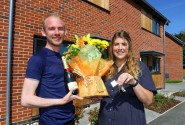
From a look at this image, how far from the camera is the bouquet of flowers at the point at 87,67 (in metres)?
2.45

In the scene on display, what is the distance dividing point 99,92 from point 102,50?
0.51 m

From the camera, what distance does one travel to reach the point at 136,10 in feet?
52.5

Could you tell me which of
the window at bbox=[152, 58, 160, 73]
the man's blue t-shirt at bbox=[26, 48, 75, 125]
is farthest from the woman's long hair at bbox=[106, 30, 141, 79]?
the window at bbox=[152, 58, 160, 73]

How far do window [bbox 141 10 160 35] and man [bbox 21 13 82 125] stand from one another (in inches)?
598

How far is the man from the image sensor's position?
7.88ft

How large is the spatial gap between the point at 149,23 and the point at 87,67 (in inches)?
669

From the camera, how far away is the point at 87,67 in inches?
98.5

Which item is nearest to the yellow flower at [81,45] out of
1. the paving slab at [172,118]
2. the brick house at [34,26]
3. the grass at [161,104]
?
the brick house at [34,26]

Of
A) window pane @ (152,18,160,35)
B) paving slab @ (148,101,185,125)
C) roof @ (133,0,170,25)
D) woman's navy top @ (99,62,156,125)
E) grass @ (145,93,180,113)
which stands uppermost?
roof @ (133,0,170,25)

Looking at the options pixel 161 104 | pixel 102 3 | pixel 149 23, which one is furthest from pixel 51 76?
pixel 149 23

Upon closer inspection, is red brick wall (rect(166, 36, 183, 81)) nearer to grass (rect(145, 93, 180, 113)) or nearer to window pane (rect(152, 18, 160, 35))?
window pane (rect(152, 18, 160, 35))

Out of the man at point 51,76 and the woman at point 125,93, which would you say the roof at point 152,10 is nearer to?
the woman at point 125,93

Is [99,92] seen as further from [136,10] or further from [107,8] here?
[136,10]

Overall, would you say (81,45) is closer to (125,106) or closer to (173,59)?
(125,106)
